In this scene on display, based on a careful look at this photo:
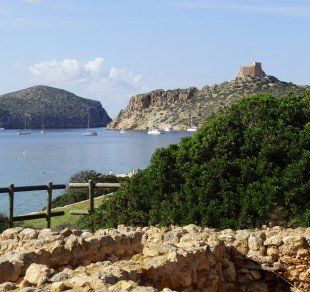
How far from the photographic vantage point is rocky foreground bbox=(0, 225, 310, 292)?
719cm

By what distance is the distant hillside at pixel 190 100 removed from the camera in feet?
392

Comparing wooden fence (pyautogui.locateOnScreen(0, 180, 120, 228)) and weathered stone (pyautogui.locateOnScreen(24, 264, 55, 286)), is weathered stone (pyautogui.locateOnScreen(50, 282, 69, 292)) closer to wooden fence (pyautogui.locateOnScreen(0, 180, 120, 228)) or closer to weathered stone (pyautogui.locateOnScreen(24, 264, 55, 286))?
weathered stone (pyautogui.locateOnScreen(24, 264, 55, 286))

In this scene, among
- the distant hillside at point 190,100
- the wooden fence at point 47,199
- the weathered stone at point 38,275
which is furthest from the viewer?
the distant hillside at point 190,100

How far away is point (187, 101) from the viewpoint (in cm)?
14600

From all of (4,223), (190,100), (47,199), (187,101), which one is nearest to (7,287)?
(47,199)

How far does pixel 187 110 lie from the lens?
14462 centimetres

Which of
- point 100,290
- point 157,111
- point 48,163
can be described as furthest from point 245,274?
point 157,111

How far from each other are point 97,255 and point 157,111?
158236 mm

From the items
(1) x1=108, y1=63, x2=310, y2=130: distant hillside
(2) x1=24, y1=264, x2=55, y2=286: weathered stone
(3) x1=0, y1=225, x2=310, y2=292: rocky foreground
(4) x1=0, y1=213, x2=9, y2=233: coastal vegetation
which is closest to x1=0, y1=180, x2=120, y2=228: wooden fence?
(4) x1=0, y1=213, x2=9, y2=233: coastal vegetation

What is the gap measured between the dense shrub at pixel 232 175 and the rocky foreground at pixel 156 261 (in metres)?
1.49

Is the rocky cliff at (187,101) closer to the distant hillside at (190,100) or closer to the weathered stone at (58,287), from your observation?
the distant hillside at (190,100)

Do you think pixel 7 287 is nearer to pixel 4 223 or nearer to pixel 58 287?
pixel 58 287

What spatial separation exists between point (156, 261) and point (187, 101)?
138 metres

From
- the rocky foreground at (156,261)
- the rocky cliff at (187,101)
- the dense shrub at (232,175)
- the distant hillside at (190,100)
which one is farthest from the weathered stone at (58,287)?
the distant hillside at (190,100)
